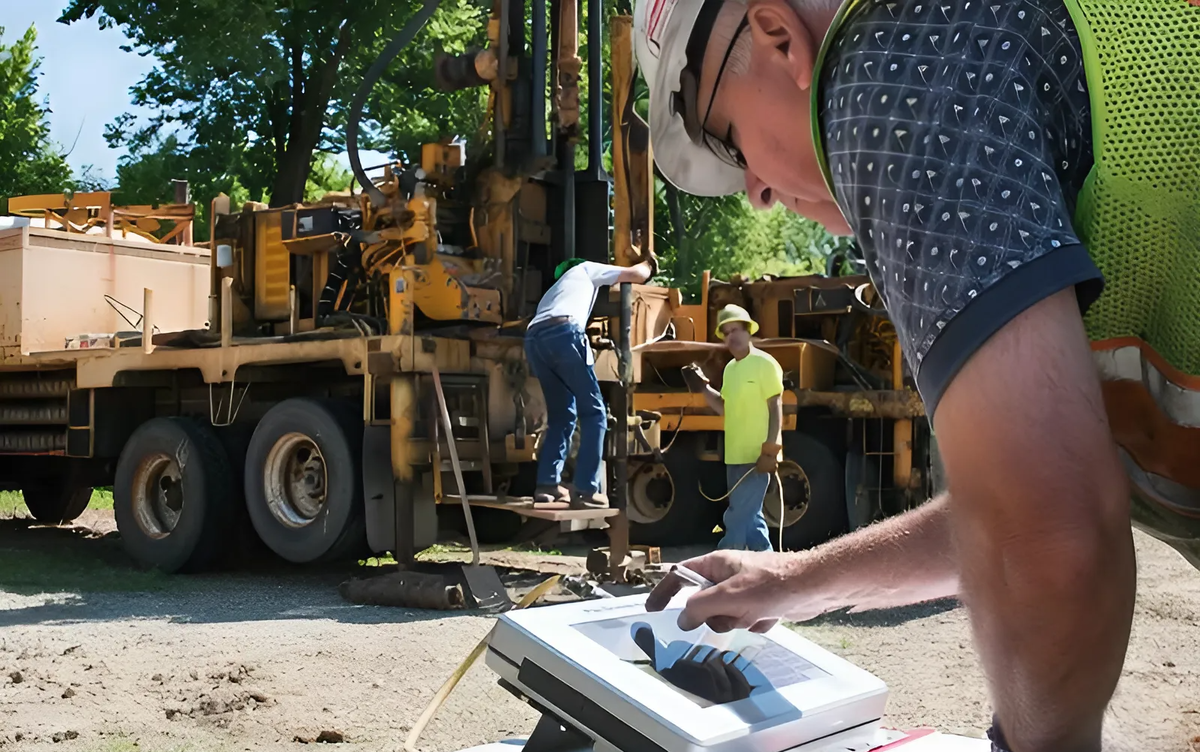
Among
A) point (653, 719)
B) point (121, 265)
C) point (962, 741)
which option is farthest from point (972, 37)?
point (121, 265)

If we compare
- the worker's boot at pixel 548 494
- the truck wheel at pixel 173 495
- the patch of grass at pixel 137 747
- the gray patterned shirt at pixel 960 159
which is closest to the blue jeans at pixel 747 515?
the worker's boot at pixel 548 494

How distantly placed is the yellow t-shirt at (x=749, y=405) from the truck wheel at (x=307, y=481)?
277 cm

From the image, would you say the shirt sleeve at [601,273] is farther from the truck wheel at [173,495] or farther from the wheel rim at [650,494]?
the truck wheel at [173,495]

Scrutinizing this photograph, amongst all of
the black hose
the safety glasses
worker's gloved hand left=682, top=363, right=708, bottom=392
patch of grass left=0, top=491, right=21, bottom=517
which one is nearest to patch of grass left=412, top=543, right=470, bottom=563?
worker's gloved hand left=682, top=363, right=708, bottom=392

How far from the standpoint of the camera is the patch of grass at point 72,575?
33.5 ft

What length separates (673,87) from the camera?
4.82 feet

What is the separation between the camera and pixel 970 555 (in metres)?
0.98

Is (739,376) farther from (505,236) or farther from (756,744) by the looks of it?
(756,744)

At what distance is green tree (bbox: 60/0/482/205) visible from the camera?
23.2 metres

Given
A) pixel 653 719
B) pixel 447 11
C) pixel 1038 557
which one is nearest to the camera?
pixel 1038 557

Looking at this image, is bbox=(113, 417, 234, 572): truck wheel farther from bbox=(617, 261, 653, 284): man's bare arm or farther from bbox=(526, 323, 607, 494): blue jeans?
bbox=(617, 261, 653, 284): man's bare arm

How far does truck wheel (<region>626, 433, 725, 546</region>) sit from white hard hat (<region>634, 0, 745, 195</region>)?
435 inches

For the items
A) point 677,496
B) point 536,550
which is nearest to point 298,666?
point 536,550

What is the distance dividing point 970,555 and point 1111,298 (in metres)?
0.26
